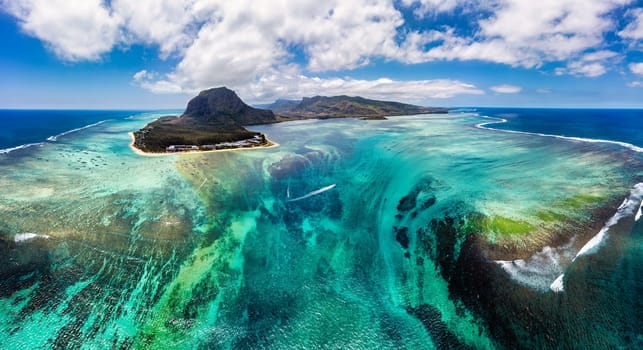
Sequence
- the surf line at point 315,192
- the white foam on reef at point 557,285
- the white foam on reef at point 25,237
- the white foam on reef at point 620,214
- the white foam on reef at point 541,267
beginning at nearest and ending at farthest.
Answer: the white foam on reef at point 557,285 < the white foam on reef at point 541,267 < the white foam on reef at point 620,214 < the white foam on reef at point 25,237 < the surf line at point 315,192

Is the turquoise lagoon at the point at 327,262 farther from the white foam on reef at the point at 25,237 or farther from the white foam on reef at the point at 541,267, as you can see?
the white foam on reef at the point at 25,237

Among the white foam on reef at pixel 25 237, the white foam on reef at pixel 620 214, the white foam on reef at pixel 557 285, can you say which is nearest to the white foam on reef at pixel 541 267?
the white foam on reef at pixel 557 285

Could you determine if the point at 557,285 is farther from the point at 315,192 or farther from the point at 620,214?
the point at 315,192

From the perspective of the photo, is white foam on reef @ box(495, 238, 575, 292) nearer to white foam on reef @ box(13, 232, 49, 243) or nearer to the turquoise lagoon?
the turquoise lagoon

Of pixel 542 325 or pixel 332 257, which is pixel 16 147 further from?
pixel 542 325

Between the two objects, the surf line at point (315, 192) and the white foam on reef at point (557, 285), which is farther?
the surf line at point (315, 192)
